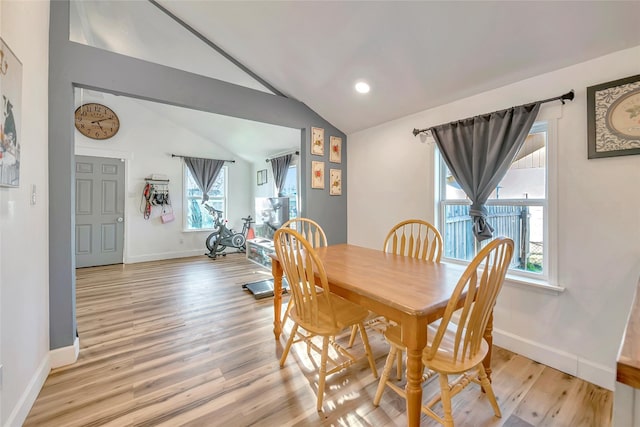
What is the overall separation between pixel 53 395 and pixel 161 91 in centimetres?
232

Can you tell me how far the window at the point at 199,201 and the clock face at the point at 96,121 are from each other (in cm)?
137

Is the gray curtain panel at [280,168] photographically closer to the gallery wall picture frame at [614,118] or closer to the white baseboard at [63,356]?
the white baseboard at [63,356]

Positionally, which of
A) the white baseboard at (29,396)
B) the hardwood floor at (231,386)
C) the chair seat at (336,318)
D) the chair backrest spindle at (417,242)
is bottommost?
the hardwood floor at (231,386)

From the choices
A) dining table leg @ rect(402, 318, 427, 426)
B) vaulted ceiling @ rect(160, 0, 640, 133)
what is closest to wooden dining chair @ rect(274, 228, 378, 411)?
dining table leg @ rect(402, 318, 427, 426)

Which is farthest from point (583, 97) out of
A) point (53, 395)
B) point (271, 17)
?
point (53, 395)

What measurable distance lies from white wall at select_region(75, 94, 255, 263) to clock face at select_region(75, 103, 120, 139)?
3.5 inches

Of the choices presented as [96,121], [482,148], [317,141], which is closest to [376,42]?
[482,148]

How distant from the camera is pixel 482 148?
2.19 meters

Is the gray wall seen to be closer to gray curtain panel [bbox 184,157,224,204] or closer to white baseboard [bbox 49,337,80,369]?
white baseboard [bbox 49,337,80,369]

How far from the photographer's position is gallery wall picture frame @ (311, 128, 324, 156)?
3305 mm

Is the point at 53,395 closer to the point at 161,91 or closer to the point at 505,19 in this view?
the point at 161,91

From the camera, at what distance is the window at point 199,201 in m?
5.70

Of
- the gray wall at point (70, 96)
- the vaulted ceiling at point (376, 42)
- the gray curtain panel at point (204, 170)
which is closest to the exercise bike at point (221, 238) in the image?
the gray curtain panel at point (204, 170)

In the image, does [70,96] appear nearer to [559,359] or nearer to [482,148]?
[482,148]
